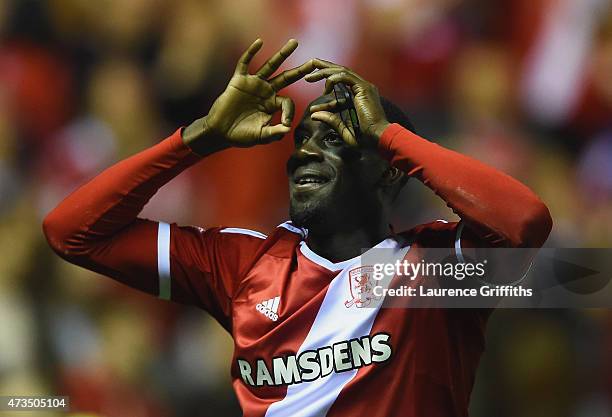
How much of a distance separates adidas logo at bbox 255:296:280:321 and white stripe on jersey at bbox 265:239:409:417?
0.09 m

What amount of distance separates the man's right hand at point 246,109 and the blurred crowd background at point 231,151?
0.99m

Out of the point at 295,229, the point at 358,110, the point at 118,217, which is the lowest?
the point at 295,229

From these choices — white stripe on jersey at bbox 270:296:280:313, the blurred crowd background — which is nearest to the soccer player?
white stripe on jersey at bbox 270:296:280:313

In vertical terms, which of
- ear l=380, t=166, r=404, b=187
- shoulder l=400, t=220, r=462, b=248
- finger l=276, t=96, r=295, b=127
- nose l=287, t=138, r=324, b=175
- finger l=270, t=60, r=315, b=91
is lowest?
shoulder l=400, t=220, r=462, b=248

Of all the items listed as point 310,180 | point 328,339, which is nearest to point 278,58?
point 310,180

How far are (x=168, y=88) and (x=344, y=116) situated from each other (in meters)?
1.51

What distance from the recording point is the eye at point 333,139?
2.09 m

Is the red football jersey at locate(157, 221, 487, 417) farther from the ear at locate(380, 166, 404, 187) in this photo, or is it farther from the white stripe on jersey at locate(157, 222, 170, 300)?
the ear at locate(380, 166, 404, 187)

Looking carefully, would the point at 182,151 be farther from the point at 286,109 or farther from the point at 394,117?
the point at 394,117

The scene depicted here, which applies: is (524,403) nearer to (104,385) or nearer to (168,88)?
(104,385)

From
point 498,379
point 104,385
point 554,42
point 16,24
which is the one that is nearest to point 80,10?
point 16,24

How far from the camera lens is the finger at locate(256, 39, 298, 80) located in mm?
2068

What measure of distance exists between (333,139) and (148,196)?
0.45 m

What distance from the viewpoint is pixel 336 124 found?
2.01 meters
